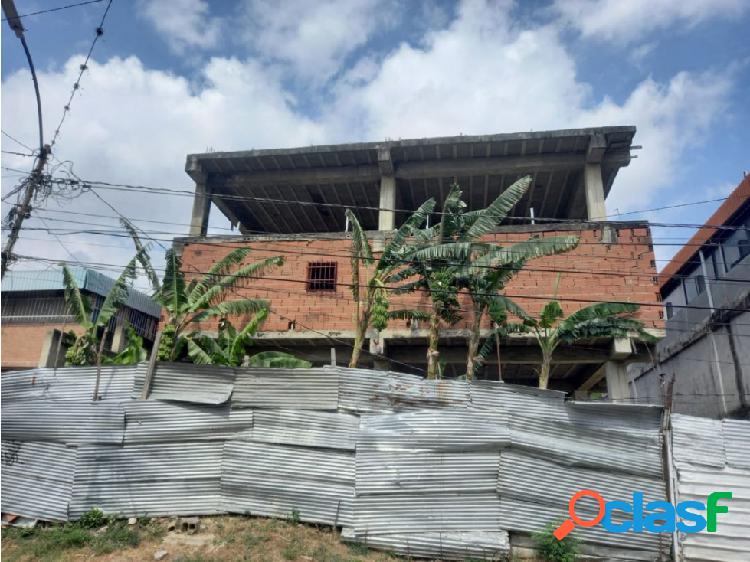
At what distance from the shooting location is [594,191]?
14867mm

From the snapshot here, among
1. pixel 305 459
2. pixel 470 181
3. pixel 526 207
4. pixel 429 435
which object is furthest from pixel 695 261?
pixel 305 459

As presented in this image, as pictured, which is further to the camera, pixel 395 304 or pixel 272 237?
pixel 272 237

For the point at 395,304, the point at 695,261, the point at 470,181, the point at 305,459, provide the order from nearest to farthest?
the point at 305,459 < the point at 395,304 < the point at 470,181 < the point at 695,261

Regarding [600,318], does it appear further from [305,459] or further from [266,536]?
[266,536]

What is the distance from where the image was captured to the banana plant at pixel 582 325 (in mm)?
12047

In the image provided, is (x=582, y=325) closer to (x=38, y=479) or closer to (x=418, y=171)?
(x=418, y=171)

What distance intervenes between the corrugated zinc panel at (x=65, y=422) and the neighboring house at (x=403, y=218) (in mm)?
5161

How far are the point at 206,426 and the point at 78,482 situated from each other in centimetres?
227

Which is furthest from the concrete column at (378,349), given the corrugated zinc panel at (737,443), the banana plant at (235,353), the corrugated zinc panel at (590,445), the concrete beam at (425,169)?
the corrugated zinc panel at (737,443)

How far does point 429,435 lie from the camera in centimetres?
897

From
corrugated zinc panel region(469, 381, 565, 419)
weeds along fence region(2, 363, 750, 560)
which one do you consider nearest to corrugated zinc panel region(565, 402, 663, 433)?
weeds along fence region(2, 363, 750, 560)

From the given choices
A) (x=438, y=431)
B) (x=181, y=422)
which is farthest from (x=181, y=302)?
(x=438, y=431)

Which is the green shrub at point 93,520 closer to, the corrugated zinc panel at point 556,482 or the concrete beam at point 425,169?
the corrugated zinc panel at point 556,482

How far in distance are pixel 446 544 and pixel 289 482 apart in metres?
2.62
